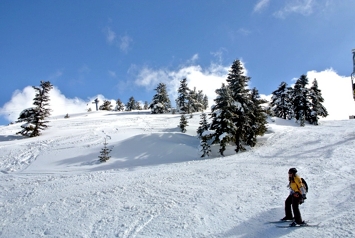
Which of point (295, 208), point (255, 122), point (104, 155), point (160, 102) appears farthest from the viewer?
point (160, 102)

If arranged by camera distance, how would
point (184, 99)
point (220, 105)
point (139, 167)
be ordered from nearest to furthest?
point (139, 167) < point (220, 105) < point (184, 99)

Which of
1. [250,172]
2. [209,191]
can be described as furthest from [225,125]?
[209,191]

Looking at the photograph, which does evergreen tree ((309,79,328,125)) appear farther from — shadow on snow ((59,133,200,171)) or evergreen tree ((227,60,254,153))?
shadow on snow ((59,133,200,171))

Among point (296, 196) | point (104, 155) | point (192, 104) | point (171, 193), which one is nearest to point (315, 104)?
point (192, 104)

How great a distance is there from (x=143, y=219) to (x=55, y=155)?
614 inches

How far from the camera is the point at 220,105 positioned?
2164 centimetres

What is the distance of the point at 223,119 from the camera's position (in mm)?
20812

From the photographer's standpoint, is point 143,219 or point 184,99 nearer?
point 143,219

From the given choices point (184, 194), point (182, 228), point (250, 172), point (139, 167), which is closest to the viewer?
point (182, 228)

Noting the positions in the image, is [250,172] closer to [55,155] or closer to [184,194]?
[184,194]

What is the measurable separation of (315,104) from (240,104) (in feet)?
101

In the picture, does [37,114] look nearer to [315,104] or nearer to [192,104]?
[192,104]

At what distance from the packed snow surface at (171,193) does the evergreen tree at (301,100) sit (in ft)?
80.6

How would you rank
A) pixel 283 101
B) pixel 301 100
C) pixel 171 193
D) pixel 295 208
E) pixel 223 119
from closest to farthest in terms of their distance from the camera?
pixel 295 208
pixel 171 193
pixel 223 119
pixel 301 100
pixel 283 101
